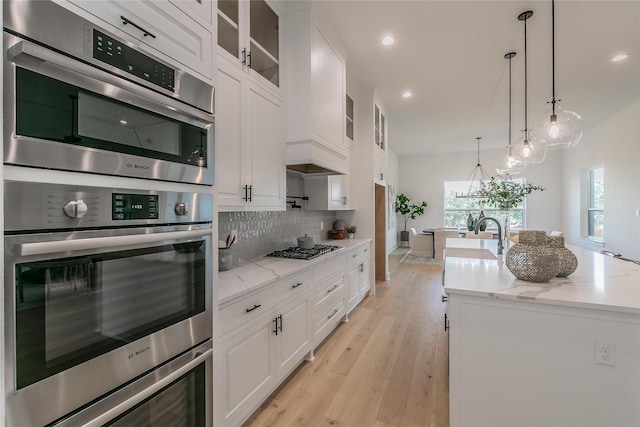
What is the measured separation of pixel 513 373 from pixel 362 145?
3.47 meters

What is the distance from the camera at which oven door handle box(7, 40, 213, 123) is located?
74cm

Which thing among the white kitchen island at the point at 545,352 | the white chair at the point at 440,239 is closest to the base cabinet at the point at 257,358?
the white kitchen island at the point at 545,352

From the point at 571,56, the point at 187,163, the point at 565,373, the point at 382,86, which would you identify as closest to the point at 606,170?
the point at 571,56

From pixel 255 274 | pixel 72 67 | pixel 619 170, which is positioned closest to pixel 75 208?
pixel 72 67

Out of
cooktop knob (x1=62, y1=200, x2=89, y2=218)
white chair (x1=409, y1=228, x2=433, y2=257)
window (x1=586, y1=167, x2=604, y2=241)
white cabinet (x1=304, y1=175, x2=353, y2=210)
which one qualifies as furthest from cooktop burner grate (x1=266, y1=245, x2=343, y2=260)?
window (x1=586, y1=167, x2=604, y2=241)

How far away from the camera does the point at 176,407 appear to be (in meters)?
1.20

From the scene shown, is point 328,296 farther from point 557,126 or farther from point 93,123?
point 557,126

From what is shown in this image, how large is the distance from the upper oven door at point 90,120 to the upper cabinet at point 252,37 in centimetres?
90

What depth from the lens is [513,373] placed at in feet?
4.64

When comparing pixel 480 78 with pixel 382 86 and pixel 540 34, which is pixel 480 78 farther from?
pixel 382 86

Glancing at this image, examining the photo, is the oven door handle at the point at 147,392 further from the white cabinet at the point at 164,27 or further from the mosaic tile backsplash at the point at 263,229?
the white cabinet at the point at 164,27

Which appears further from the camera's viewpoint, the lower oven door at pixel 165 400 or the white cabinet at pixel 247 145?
the white cabinet at pixel 247 145

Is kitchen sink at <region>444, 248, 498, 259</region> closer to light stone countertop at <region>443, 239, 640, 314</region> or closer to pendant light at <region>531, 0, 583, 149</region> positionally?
light stone countertop at <region>443, 239, 640, 314</region>

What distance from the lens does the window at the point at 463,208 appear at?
8547 mm
